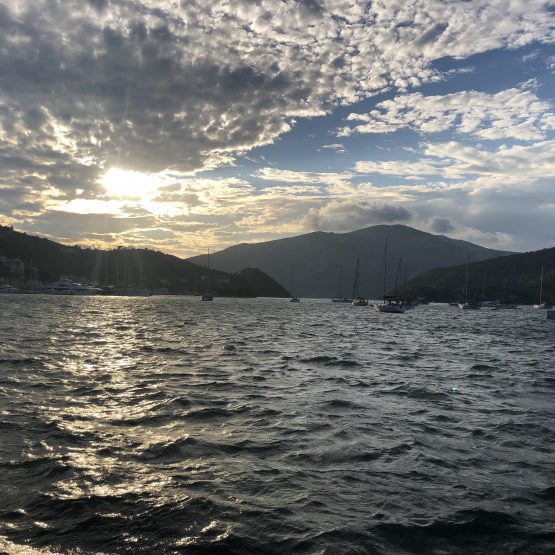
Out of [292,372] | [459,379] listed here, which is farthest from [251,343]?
[459,379]

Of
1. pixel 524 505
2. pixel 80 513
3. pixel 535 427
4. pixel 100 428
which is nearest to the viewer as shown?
pixel 80 513

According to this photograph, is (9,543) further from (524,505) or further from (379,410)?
(379,410)

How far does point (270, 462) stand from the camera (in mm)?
11617

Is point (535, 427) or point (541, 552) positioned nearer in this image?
point (541, 552)

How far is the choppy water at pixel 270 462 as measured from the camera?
26.3ft

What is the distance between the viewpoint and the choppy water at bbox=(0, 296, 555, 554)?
26.3ft

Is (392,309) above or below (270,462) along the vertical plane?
above

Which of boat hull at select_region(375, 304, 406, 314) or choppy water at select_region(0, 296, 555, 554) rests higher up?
boat hull at select_region(375, 304, 406, 314)

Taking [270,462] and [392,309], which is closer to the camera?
[270,462]

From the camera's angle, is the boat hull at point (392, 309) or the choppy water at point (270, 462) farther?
the boat hull at point (392, 309)

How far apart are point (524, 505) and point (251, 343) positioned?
3336 cm

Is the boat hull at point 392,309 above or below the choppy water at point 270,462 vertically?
above

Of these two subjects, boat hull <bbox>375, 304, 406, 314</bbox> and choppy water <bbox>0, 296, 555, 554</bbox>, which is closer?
choppy water <bbox>0, 296, 555, 554</bbox>

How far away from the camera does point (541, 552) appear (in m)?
7.78
